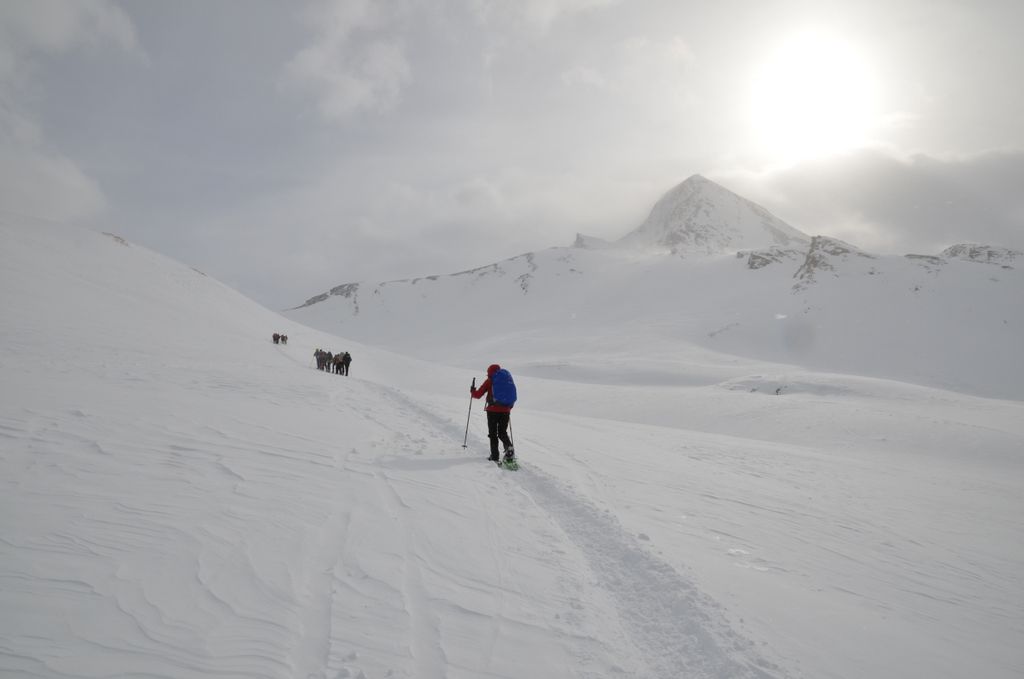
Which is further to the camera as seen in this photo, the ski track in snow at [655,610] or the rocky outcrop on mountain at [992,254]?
the rocky outcrop on mountain at [992,254]

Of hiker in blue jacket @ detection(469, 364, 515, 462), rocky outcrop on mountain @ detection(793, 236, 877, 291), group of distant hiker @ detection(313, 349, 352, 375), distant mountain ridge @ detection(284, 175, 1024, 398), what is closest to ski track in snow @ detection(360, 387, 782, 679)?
hiker in blue jacket @ detection(469, 364, 515, 462)

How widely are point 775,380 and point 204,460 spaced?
33271mm

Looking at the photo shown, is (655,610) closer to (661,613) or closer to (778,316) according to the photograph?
(661,613)

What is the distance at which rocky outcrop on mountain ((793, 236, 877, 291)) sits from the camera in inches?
3209

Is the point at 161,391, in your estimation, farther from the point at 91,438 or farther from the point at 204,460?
the point at 204,460

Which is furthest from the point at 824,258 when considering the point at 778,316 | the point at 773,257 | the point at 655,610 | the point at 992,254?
the point at 655,610

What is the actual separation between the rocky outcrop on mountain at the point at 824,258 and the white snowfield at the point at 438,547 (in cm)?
7866

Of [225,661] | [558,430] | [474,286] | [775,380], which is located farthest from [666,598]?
[474,286]

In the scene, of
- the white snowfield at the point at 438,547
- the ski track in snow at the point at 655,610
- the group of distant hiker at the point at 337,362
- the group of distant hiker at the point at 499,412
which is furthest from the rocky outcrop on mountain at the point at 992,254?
the ski track in snow at the point at 655,610

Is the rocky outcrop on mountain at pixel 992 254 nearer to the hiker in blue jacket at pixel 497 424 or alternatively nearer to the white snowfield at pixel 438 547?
the white snowfield at pixel 438 547

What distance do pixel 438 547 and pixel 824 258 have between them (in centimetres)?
9936

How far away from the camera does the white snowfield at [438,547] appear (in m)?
3.44

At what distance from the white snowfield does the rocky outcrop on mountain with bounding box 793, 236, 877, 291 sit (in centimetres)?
7866

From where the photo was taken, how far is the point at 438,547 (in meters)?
5.10
